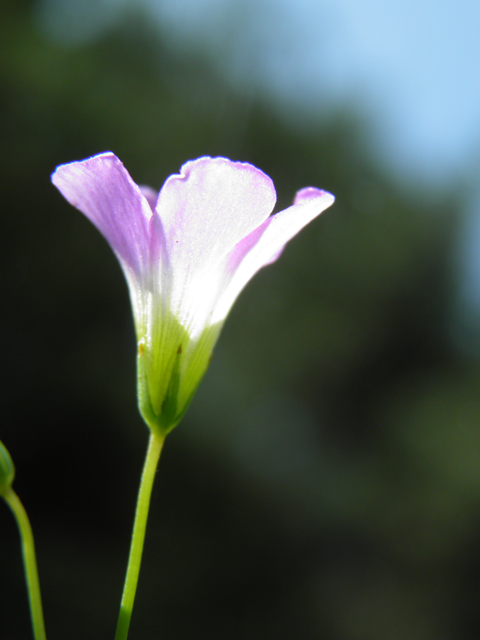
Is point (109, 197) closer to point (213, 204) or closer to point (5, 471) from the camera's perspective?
point (213, 204)

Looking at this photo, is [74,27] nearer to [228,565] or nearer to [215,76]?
[215,76]

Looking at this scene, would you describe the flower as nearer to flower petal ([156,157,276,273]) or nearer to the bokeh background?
flower petal ([156,157,276,273])

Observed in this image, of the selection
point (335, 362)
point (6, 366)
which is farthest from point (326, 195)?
point (335, 362)

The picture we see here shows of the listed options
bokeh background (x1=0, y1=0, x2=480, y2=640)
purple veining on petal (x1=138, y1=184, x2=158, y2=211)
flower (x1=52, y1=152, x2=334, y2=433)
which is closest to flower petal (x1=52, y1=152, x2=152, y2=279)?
flower (x1=52, y1=152, x2=334, y2=433)

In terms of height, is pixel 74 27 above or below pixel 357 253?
above

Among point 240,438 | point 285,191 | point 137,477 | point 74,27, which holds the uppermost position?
point 74,27

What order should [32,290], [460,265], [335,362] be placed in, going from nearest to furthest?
1. [32,290]
2. [335,362]
3. [460,265]

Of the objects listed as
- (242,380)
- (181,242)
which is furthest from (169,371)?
(242,380)

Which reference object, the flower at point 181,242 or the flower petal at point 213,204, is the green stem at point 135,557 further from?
the flower petal at point 213,204
